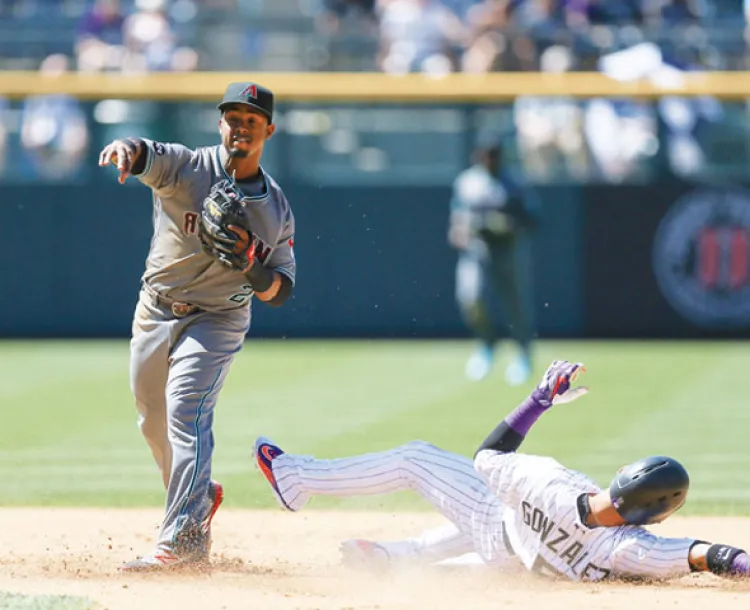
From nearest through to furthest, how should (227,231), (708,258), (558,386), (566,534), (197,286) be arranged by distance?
(566,534) → (227,231) → (558,386) → (197,286) → (708,258)

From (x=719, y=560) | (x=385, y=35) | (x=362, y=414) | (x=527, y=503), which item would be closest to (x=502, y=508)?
(x=527, y=503)

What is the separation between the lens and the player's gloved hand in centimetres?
553

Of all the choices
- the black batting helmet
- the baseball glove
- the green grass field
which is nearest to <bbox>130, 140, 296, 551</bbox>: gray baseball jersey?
the baseball glove

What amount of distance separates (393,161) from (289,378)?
→ 4114 mm

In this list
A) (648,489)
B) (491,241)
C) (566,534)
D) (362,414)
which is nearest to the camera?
(648,489)

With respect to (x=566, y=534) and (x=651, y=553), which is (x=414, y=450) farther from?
(x=651, y=553)

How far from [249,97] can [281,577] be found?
189 cm

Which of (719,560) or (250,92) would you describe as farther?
(250,92)

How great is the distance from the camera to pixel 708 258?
1617 cm

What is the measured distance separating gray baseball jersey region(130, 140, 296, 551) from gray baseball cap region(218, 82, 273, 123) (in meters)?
0.27

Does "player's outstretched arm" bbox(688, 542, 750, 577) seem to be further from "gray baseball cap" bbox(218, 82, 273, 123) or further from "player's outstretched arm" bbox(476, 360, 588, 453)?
"gray baseball cap" bbox(218, 82, 273, 123)

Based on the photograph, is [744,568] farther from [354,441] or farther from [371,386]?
[371,386]

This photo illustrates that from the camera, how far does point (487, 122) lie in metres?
16.0

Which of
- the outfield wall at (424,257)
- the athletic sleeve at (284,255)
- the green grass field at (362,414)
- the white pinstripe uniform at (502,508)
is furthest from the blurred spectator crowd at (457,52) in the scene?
the white pinstripe uniform at (502,508)
